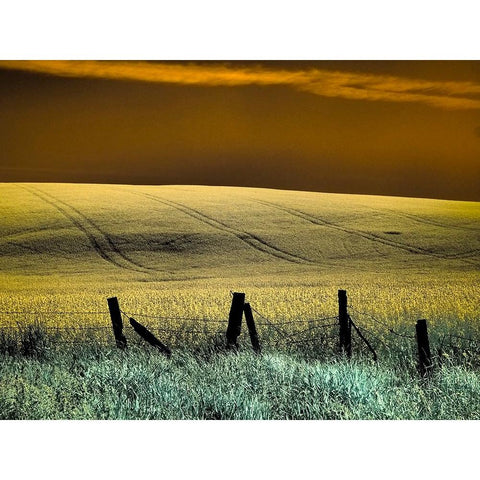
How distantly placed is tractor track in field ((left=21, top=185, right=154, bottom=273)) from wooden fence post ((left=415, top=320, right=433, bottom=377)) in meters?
11.6

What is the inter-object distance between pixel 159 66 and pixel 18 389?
393 cm

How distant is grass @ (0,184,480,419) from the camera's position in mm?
6523

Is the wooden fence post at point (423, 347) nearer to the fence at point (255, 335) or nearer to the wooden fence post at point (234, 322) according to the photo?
the fence at point (255, 335)

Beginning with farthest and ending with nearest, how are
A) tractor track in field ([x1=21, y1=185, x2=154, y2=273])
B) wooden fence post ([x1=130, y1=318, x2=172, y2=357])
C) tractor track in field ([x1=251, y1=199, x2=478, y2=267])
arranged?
tractor track in field ([x1=21, y1=185, x2=154, y2=273]) → tractor track in field ([x1=251, y1=199, x2=478, y2=267]) → wooden fence post ([x1=130, y1=318, x2=172, y2=357])

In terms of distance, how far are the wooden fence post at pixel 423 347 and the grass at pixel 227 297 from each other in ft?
0.47

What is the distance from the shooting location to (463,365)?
6.99 meters

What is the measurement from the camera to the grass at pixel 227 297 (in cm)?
652

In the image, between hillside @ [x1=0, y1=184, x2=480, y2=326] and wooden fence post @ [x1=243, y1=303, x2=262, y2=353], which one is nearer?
wooden fence post @ [x1=243, y1=303, x2=262, y2=353]

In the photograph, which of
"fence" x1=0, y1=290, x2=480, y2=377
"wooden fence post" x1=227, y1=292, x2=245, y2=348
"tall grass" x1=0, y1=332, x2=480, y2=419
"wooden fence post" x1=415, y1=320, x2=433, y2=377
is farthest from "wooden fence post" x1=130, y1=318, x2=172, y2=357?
"wooden fence post" x1=415, y1=320, x2=433, y2=377

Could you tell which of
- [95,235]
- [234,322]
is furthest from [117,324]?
[95,235]

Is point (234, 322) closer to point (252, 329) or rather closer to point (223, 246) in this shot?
point (252, 329)

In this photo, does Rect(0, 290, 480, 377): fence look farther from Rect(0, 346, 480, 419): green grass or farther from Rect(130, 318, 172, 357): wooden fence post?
Rect(0, 346, 480, 419): green grass
